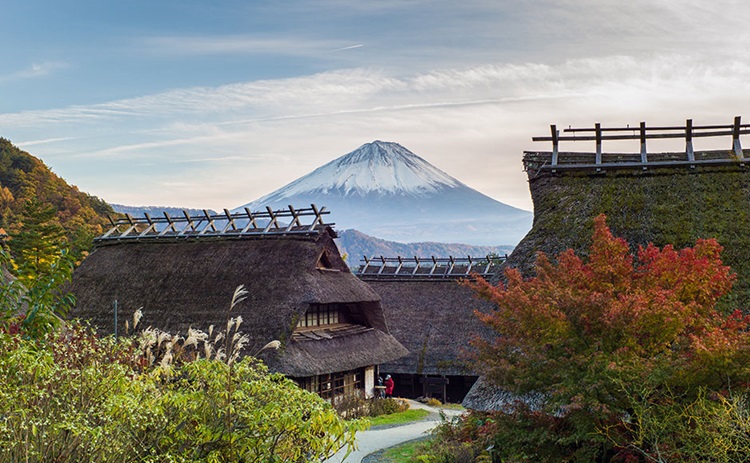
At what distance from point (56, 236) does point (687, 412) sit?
1490 inches

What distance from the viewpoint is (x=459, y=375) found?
31.0 metres

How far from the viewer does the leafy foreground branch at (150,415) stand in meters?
7.54

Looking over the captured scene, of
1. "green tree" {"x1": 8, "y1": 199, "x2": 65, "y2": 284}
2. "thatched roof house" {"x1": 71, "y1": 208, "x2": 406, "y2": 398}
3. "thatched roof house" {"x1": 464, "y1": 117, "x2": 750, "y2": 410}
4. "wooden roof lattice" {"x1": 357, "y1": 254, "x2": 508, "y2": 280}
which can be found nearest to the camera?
"thatched roof house" {"x1": 464, "y1": 117, "x2": 750, "y2": 410}

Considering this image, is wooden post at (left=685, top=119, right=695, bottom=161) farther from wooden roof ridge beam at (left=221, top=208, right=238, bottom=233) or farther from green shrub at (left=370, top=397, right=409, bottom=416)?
wooden roof ridge beam at (left=221, top=208, right=238, bottom=233)

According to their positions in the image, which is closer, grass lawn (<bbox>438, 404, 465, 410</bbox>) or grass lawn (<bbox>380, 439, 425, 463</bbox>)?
grass lawn (<bbox>380, 439, 425, 463</bbox>)

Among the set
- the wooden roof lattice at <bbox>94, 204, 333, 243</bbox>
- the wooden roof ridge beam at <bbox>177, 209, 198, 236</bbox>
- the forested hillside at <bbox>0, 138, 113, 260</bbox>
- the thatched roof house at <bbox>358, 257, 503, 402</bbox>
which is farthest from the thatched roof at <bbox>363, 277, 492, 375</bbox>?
the forested hillside at <bbox>0, 138, 113, 260</bbox>

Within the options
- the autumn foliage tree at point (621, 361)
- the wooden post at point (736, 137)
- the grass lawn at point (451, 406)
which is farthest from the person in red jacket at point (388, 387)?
the autumn foliage tree at point (621, 361)

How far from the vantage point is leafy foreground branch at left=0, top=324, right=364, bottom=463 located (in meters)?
7.54

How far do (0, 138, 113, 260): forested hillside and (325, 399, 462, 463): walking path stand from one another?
1480 inches

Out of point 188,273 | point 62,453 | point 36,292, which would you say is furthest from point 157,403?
point 188,273

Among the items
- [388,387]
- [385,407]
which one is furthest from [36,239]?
[385,407]

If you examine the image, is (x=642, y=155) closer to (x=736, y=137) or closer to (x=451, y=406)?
(x=736, y=137)

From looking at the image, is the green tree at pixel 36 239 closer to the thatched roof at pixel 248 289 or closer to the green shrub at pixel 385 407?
the thatched roof at pixel 248 289

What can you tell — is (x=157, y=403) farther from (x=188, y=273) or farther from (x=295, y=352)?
(x=188, y=273)
